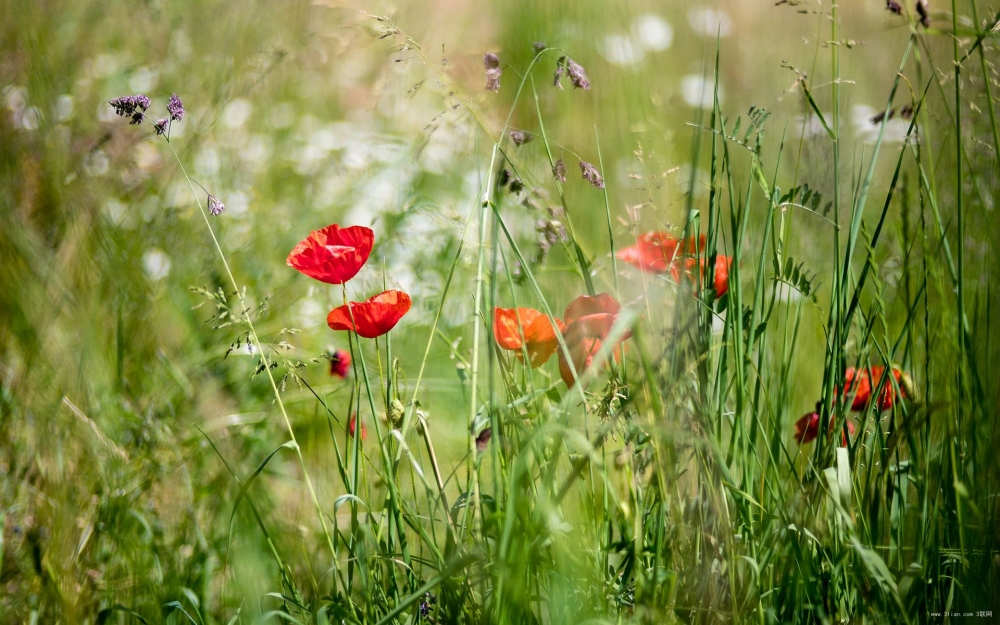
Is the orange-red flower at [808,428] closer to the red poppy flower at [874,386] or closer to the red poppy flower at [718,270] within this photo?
the red poppy flower at [874,386]

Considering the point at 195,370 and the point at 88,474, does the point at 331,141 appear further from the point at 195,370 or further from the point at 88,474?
the point at 88,474

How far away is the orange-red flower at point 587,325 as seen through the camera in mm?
736

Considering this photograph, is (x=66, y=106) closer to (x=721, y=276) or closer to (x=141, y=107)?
(x=141, y=107)

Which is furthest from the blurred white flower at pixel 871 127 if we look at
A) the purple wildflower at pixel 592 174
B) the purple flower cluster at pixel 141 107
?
the purple flower cluster at pixel 141 107

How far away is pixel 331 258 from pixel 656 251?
399 millimetres

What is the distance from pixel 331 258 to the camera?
838 millimetres

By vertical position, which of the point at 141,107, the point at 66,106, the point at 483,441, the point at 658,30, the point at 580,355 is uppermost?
the point at 658,30

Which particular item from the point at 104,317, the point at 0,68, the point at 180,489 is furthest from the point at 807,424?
the point at 0,68

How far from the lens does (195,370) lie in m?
1.63

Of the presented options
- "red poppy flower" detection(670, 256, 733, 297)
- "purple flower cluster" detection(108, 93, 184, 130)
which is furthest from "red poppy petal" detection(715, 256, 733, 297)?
"purple flower cluster" detection(108, 93, 184, 130)

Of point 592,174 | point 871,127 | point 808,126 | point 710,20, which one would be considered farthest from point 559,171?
point 710,20

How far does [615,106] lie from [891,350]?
863mm

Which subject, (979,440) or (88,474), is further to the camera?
(88,474)

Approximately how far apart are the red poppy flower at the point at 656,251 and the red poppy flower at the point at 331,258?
31 centimetres
